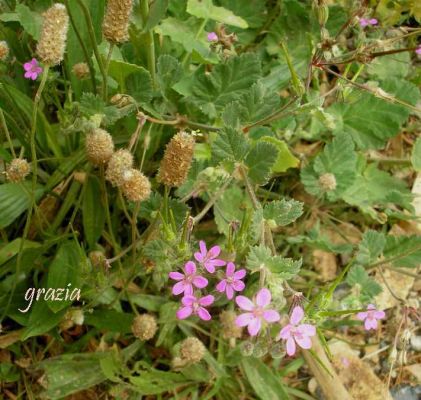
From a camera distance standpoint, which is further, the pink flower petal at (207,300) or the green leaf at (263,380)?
the green leaf at (263,380)

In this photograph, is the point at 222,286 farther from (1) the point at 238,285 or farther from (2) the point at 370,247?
(2) the point at 370,247

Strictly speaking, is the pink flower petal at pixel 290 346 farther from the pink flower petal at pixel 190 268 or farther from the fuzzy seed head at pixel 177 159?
the fuzzy seed head at pixel 177 159

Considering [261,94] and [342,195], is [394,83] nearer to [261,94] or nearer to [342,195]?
[342,195]

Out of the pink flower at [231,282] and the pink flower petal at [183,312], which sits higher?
the pink flower at [231,282]

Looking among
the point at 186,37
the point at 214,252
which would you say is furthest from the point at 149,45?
the point at 214,252

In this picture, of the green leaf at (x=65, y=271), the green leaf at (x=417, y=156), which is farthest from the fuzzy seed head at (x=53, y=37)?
the green leaf at (x=417, y=156)

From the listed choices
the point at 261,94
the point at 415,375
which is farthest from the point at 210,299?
the point at 415,375
